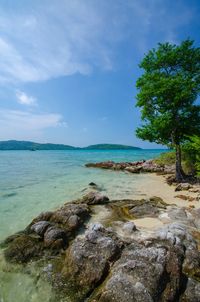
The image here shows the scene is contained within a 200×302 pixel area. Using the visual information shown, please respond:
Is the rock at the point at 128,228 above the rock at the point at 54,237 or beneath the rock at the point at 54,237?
above

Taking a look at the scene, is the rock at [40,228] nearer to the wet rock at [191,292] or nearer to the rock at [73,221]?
the rock at [73,221]

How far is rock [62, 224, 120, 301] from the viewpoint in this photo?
5.22m

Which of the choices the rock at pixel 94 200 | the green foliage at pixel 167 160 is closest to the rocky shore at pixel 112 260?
the rock at pixel 94 200

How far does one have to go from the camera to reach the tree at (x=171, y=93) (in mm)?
17234

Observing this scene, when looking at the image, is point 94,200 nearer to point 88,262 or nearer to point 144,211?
point 144,211

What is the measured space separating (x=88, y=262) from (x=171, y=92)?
1517cm

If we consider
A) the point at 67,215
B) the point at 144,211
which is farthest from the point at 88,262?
the point at 144,211

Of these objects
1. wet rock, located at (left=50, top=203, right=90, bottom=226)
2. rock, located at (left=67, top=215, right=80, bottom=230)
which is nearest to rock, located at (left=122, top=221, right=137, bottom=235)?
rock, located at (left=67, top=215, right=80, bottom=230)

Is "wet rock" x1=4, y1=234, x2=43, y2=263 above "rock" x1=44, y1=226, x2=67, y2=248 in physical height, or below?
below

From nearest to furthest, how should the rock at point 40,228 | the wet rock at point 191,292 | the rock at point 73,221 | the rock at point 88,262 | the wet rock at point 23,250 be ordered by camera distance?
the wet rock at point 191,292 → the rock at point 88,262 → the wet rock at point 23,250 → the rock at point 40,228 → the rock at point 73,221

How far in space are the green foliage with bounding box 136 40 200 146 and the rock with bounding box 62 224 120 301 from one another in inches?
525

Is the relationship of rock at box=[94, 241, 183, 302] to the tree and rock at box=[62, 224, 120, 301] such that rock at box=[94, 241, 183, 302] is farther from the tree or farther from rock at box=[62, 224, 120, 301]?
the tree

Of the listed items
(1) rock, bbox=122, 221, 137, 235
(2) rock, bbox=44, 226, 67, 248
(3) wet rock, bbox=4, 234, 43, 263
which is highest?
(1) rock, bbox=122, 221, 137, 235

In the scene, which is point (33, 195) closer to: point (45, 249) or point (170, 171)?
point (45, 249)
